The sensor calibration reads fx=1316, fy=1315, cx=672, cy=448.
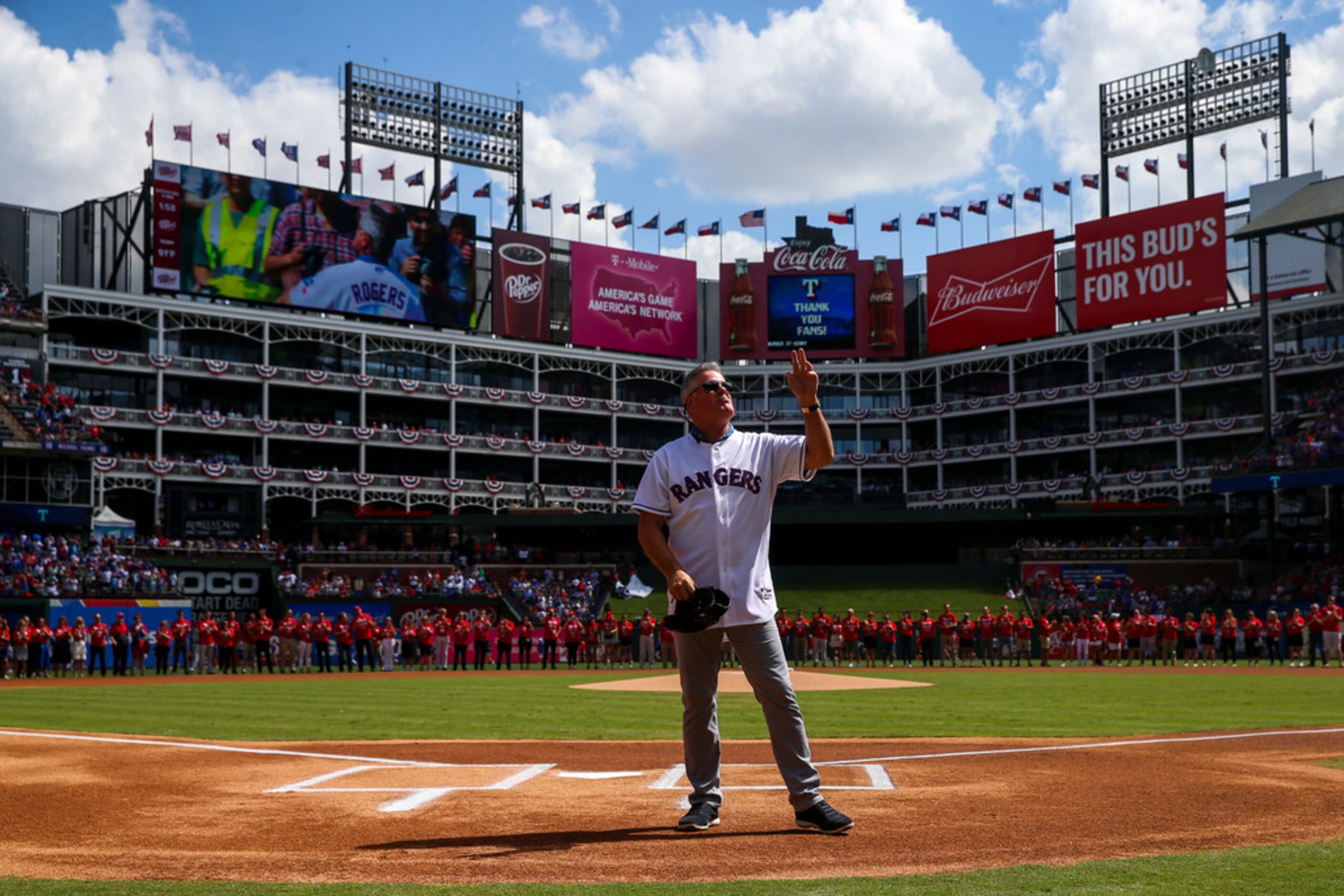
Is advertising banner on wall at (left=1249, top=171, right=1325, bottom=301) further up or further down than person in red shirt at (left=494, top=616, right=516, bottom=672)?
further up

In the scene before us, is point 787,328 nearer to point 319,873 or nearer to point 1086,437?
point 1086,437

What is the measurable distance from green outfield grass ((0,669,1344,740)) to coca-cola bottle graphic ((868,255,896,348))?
4720 centimetres

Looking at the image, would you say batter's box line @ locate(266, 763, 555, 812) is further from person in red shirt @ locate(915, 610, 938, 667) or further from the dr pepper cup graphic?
the dr pepper cup graphic

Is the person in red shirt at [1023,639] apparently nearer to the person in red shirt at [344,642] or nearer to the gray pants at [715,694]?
the person in red shirt at [344,642]

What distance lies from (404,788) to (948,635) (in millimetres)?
30189

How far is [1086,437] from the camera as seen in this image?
2682 inches

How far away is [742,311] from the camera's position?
74.1 metres

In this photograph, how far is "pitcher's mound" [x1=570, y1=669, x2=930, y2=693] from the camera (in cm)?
2380

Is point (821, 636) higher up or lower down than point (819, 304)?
lower down

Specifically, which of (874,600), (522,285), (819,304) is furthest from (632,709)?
(819,304)

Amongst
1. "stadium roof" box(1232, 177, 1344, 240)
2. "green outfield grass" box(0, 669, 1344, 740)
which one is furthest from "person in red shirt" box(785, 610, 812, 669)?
"stadium roof" box(1232, 177, 1344, 240)

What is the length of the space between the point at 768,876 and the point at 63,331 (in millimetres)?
62512

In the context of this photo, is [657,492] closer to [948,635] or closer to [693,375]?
[693,375]

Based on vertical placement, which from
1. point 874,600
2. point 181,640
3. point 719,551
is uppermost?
point 719,551
